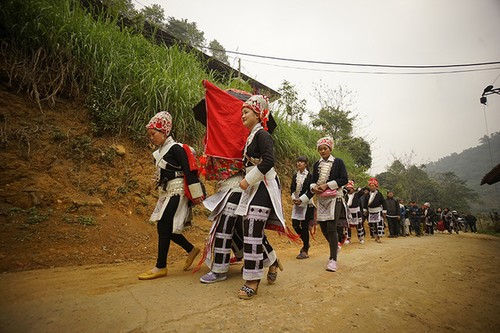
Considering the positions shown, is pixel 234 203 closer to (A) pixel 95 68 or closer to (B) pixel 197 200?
(B) pixel 197 200

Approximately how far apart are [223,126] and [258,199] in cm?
99

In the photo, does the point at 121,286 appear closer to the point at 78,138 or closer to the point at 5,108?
the point at 78,138

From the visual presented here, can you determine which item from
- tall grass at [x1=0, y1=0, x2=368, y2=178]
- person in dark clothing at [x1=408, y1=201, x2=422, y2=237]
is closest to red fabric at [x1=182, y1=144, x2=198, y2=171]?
tall grass at [x1=0, y1=0, x2=368, y2=178]

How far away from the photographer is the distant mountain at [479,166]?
66188mm

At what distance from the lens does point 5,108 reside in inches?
160

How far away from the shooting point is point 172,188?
2.91m

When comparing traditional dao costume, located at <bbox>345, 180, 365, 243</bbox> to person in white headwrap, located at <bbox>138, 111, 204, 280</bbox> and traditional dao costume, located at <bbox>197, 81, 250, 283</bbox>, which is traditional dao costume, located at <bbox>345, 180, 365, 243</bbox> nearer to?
traditional dao costume, located at <bbox>197, 81, 250, 283</bbox>

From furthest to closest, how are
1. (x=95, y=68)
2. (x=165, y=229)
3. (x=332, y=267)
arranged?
(x=95, y=68) → (x=332, y=267) → (x=165, y=229)

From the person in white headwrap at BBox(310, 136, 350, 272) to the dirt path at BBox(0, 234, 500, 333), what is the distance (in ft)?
2.04

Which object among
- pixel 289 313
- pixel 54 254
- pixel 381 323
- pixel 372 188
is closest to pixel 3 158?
pixel 54 254

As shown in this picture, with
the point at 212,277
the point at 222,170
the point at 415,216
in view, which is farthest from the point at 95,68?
the point at 415,216

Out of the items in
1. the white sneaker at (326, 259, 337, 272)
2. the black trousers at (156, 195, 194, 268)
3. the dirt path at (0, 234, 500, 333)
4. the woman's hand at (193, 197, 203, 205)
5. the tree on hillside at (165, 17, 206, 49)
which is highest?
the tree on hillside at (165, 17, 206, 49)

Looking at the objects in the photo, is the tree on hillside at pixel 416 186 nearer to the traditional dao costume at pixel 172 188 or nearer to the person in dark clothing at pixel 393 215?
the person in dark clothing at pixel 393 215

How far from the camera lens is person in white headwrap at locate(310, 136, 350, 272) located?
3594 mm
